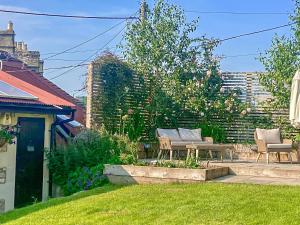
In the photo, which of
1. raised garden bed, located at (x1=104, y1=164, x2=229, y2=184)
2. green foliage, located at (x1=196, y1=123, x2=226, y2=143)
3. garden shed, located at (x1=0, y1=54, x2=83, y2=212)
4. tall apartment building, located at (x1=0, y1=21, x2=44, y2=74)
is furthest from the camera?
tall apartment building, located at (x1=0, y1=21, x2=44, y2=74)

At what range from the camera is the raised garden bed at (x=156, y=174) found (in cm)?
923

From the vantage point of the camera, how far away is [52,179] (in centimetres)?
1224

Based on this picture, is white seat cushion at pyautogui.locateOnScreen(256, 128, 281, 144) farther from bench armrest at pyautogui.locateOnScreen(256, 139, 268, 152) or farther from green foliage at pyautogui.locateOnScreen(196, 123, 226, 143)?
green foliage at pyautogui.locateOnScreen(196, 123, 226, 143)

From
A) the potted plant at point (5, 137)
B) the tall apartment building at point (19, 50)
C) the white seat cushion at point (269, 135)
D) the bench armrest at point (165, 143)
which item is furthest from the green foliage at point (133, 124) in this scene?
the tall apartment building at point (19, 50)

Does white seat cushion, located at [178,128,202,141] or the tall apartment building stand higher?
the tall apartment building

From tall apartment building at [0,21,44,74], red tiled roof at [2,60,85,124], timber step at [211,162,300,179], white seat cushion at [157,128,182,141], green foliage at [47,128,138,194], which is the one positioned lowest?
timber step at [211,162,300,179]

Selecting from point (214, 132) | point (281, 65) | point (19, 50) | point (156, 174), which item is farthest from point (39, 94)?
point (19, 50)

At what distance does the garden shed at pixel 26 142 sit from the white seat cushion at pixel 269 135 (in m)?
5.20

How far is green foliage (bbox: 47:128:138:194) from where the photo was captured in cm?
1161

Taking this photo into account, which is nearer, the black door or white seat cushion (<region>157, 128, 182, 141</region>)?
the black door

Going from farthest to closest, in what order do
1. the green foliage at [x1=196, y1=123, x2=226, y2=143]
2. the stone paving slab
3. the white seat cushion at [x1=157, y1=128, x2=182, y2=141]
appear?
the green foliage at [x1=196, y1=123, x2=226, y2=143], the white seat cushion at [x1=157, y1=128, x2=182, y2=141], the stone paving slab

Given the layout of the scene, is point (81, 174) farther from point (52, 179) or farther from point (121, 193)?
point (121, 193)

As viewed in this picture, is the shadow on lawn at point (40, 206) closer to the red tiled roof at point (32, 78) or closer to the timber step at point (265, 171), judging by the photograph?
the timber step at point (265, 171)

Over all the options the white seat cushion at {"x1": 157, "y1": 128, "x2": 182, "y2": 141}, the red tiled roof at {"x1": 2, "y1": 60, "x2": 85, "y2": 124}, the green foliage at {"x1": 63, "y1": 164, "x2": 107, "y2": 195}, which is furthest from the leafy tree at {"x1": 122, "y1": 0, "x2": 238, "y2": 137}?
the green foliage at {"x1": 63, "y1": 164, "x2": 107, "y2": 195}
